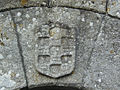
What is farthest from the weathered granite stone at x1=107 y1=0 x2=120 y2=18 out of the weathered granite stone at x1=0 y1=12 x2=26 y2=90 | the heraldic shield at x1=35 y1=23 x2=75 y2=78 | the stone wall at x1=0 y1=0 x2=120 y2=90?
the weathered granite stone at x1=0 y1=12 x2=26 y2=90

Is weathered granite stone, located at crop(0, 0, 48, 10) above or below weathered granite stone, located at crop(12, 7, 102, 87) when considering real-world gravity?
above

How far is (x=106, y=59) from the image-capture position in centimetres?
225

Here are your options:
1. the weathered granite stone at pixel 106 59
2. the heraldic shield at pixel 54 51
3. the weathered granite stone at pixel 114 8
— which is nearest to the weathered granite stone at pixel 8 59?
the heraldic shield at pixel 54 51

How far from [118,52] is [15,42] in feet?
2.44

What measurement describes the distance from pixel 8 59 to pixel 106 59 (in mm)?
702

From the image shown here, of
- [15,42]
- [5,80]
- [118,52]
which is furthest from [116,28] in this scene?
[5,80]

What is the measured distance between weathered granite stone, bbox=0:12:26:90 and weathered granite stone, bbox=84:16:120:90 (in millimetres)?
494

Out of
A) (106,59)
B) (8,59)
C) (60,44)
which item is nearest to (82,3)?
(60,44)

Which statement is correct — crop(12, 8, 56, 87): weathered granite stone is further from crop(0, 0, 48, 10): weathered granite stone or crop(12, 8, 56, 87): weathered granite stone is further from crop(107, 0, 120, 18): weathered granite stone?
crop(107, 0, 120, 18): weathered granite stone

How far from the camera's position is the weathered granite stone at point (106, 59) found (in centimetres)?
224

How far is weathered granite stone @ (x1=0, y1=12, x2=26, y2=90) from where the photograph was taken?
222 cm

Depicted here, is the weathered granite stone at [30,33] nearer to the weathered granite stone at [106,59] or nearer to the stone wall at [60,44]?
the stone wall at [60,44]

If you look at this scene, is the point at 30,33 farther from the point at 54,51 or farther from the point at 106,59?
the point at 106,59

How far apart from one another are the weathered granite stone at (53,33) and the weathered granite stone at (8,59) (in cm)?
5
